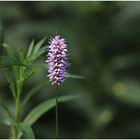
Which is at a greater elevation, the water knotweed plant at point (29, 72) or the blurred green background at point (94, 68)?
the blurred green background at point (94, 68)

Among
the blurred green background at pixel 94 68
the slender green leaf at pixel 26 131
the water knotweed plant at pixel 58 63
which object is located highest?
the blurred green background at pixel 94 68

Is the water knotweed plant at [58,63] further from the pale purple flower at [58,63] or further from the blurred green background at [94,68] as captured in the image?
the blurred green background at [94,68]

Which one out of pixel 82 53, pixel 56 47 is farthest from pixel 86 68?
pixel 56 47

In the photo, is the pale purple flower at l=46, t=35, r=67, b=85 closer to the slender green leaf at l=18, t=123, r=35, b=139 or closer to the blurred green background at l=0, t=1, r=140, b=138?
the slender green leaf at l=18, t=123, r=35, b=139

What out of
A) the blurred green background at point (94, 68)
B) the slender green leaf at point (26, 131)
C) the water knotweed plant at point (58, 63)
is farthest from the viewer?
the blurred green background at point (94, 68)

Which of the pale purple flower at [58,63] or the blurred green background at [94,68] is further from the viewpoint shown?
the blurred green background at [94,68]

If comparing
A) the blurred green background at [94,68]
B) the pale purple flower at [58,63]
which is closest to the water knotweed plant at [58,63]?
the pale purple flower at [58,63]

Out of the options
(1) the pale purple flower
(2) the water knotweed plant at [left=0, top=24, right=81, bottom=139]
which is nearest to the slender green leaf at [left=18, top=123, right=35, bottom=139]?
(2) the water knotweed plant at [left=0, top=24, right=81, bottom=139]

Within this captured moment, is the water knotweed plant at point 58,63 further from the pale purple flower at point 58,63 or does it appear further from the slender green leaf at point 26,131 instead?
the slender green leaf at point 26,131

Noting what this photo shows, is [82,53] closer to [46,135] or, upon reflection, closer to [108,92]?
[108,92]

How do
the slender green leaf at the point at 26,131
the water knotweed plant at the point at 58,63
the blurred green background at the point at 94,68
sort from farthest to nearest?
the blurred green background at the point at 94,68, the slender green leaf at the point at 26,131, the water knotweed plant at the point at 58,63
